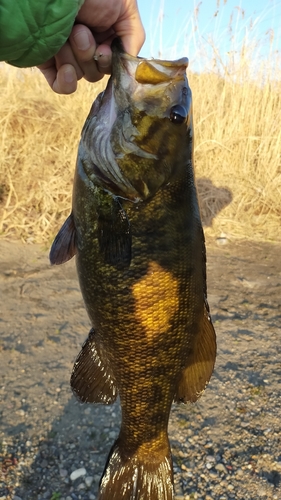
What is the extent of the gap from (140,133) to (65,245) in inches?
18.3

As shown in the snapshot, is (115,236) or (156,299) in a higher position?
(115,236)

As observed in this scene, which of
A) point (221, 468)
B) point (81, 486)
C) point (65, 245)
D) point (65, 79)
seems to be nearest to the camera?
point (65, 245)

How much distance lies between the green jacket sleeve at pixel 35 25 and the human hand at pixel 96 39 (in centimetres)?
8

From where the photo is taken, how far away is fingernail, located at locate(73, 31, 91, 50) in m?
1.61

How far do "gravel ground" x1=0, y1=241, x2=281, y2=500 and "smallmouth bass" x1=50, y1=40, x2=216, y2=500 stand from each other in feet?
4.25

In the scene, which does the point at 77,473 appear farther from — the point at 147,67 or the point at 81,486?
the point at 147,67

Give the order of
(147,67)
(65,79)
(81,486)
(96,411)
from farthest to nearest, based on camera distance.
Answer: (96,411) < (81,486) < (65,79) < (147,67)

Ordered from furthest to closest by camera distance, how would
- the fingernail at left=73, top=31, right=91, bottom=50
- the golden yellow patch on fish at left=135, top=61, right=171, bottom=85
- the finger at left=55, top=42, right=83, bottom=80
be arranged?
the finger at left=55, top=42, right=83, bottom=80, the fingernail at left=73, top=31, right=91, bottom=50, the golden yellow patch on fish at left=135, top=61, right=171, bottom=85

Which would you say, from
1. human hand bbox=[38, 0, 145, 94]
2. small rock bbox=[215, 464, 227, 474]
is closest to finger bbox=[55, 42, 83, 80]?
human hand bbox=[38, 0, 145, 94]

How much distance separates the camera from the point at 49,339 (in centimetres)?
379

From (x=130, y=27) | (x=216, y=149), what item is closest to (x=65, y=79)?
(x=130, y=27)

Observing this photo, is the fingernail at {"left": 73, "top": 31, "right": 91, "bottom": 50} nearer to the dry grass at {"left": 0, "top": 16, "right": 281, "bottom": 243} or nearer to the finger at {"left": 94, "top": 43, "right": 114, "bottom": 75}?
the finger at {"left": 94, "top": 43, "right": 114, "bottom": 75}

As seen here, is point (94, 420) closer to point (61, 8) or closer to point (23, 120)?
point (61, 8)

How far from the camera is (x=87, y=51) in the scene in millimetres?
1649
